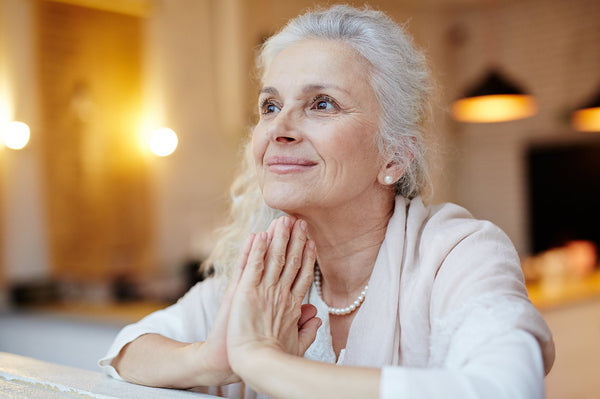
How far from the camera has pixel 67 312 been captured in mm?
3869

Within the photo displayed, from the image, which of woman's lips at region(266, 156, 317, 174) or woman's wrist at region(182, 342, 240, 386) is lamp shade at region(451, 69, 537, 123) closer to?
woman's lips at region(266, 156, 317, 174)

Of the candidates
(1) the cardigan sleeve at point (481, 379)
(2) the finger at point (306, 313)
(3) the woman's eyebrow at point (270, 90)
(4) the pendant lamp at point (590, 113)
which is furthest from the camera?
(4) the pendant lamp at point (590, 113)

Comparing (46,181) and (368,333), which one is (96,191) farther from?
(368,333)

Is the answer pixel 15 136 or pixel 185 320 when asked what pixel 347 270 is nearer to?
pixel 185 320

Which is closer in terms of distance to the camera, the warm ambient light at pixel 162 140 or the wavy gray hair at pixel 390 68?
the wavy gray hair at pixel 390 68

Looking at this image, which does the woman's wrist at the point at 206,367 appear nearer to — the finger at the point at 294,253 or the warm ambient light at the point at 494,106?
the finger at the point at 294,253

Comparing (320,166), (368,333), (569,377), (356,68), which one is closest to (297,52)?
(356,68)

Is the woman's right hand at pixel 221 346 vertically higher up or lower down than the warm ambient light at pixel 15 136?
lower down

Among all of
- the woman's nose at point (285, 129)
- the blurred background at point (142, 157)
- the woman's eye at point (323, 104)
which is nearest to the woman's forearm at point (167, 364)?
the woman's nose at point (285, 129)

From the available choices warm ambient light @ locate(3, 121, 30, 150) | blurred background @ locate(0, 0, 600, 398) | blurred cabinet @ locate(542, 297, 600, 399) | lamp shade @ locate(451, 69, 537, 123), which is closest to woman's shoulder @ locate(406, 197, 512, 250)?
blurred background @ locate(0, 0, 600, 398)

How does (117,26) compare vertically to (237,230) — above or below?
above

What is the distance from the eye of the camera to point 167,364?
4.51 feet

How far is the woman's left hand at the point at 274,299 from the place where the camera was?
3.86 ft

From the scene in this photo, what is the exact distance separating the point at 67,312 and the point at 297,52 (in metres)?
2.91
